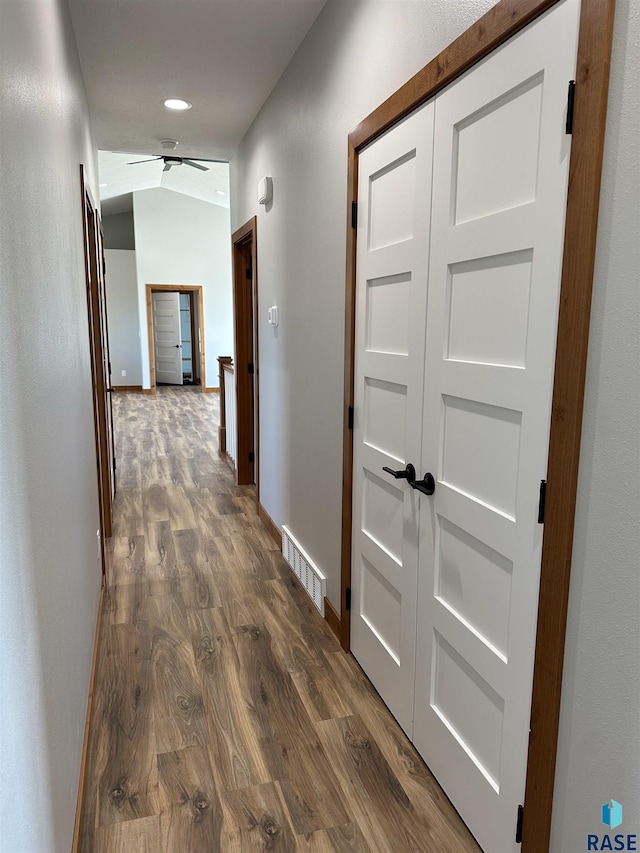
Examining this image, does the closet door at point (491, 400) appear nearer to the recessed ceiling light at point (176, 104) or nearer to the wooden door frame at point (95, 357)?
the wooden door frame at point (95, 357)

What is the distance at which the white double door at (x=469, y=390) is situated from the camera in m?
1.26

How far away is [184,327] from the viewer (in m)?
13.3

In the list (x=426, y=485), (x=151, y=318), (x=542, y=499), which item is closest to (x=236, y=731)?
(x=426, y=485)

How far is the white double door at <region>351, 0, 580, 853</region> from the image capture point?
126 cm

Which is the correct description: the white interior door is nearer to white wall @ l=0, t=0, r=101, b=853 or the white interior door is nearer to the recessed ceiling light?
the recessed ceiling light

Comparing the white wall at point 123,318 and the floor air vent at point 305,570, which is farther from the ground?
the white wall at point 123,318

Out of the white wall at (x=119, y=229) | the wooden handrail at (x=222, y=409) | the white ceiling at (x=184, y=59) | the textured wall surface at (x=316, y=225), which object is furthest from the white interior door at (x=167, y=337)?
the textured wall surface at (x=316, y=225)

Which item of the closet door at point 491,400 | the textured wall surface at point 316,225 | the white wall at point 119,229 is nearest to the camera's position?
the closet door at point 491,400

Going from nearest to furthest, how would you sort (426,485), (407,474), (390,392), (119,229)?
(426,485)
(407,474)
(390,392)
(119,229)

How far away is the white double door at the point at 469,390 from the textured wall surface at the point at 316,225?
0.83 feet

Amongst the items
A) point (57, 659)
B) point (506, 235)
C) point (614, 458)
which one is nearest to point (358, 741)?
point (57, 659)

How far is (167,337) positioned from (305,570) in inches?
410

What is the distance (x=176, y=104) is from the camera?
141 inches

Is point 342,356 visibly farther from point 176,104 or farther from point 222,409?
point 222,409
